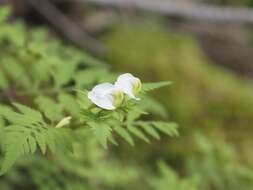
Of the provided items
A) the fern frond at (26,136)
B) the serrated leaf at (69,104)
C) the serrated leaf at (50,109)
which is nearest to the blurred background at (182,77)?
the serrated leaf at (69,104)

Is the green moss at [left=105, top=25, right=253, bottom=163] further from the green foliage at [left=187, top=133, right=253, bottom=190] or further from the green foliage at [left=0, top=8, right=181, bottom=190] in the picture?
the green foliage at [left=187, top=133, right=253, bottom=190]

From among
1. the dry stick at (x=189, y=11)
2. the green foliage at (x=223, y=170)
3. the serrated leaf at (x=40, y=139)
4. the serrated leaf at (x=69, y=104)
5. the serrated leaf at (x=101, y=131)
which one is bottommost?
the serrated leaf at (x=40, y=139)

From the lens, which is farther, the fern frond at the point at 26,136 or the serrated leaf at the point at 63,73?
the serrated leaf at the point at 63,73

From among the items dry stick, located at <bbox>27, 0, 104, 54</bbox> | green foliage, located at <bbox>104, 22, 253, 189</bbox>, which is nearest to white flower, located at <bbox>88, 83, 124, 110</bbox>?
green foliage, located at <bbox>104, 22, 253, 189</bbox>

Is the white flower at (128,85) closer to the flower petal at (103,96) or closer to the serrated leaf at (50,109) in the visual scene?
the flower petal at (103,96)

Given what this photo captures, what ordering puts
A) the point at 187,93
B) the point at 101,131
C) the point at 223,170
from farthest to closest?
1. the point at 187,93
2. the point at 223,170
3. the point at 101,131

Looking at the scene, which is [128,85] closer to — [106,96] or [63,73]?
[106,96]

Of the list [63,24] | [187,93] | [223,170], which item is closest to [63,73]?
[223,170]
